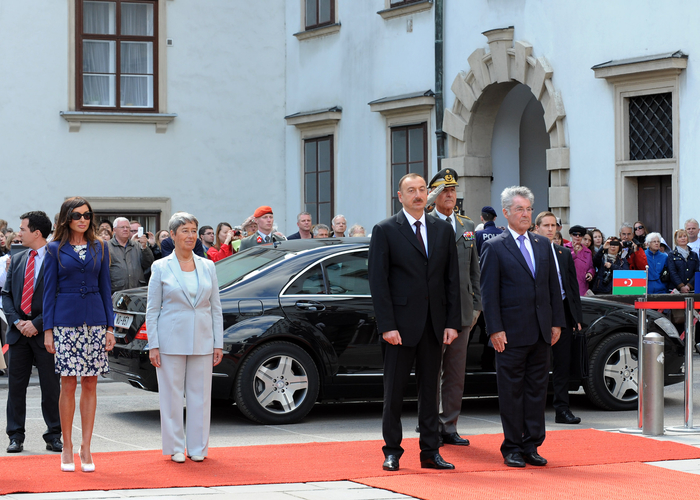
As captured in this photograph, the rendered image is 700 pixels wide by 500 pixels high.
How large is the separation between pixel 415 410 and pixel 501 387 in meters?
3.24

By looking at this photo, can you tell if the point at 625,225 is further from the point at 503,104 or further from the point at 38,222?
the point at 38,222

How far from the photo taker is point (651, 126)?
1709 centimetres

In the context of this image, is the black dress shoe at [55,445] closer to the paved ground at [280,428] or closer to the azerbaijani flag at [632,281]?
the paved ground at [280,428]

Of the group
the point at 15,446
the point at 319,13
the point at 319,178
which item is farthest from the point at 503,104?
the point at 15,446

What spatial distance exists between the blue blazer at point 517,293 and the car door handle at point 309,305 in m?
2.43

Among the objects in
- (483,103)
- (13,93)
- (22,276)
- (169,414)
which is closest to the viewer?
(169,414)

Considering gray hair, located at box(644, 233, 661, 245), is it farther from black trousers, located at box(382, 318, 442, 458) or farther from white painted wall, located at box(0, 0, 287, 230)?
white painted wall, located at box(0, 0, 287, 230)

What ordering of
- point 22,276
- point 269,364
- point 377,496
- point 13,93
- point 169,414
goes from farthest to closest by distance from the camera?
point 13,93 → point 269,364 → point 22,276 → point 169,414 → point 377,496

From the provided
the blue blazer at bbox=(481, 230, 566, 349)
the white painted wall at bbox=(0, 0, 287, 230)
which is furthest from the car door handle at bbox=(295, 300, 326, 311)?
the white painted wall at bbox=(0, 0, 287, 230)

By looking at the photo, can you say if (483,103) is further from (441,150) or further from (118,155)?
(118,155)

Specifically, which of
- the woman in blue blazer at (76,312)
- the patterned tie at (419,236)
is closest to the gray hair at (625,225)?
the patterned tie at (419,236)

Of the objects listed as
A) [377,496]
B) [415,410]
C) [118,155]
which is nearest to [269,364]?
[415,410]

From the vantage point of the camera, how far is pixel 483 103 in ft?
65.7

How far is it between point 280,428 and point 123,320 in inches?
67.8
